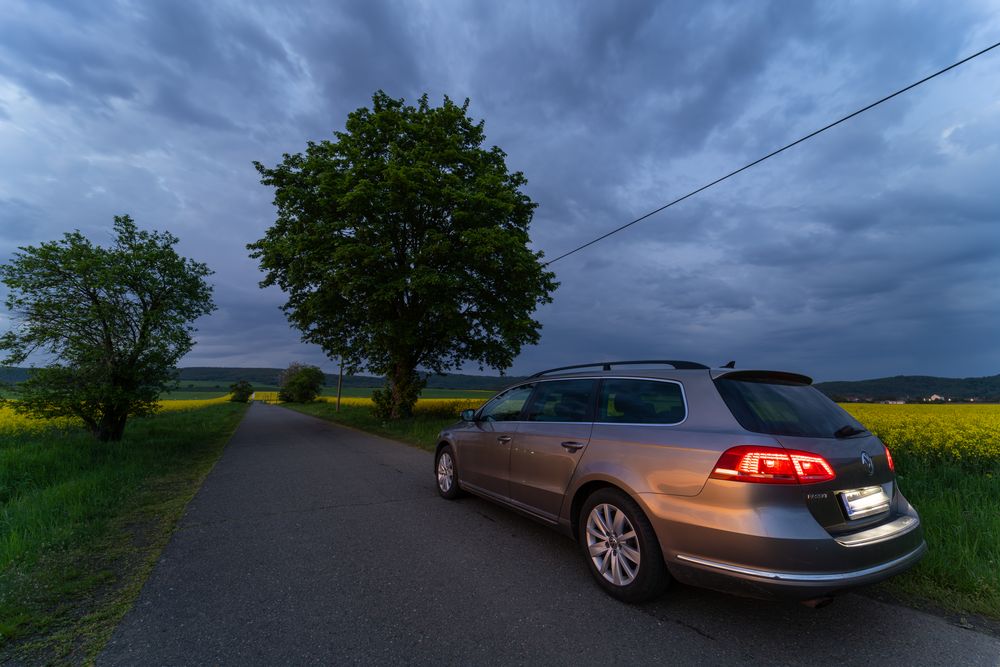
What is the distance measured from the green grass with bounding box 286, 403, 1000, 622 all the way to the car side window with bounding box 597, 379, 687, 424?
2.06 metres

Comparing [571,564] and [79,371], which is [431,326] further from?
[571,564]

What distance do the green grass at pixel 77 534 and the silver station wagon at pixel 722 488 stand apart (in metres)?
3.17

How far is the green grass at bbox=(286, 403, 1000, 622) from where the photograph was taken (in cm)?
303

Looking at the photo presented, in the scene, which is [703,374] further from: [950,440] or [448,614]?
[950,440]

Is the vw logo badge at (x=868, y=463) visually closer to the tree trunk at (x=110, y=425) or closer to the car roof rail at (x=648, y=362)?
the car roof rail at (x=648, y=362)

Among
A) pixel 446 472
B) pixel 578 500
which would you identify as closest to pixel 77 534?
pixel 446 472

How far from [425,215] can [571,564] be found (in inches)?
596

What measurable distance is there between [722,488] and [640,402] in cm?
92

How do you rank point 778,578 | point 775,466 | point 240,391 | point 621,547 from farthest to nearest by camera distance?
1. point 240,391
2. point 621,547
3. point 775,466
4. point 778,578

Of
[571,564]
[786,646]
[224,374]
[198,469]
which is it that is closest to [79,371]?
[198,469]

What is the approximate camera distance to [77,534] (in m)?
4.39

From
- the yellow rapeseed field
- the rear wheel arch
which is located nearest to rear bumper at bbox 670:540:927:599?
the rear wheel arch

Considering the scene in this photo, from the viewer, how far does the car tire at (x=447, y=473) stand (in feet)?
18.7

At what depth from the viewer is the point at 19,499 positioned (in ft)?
19.1
